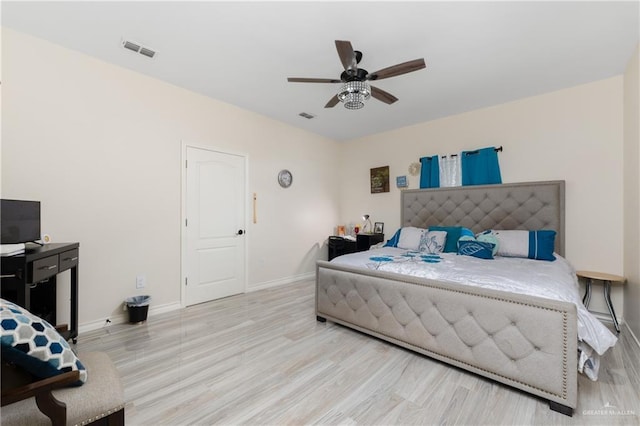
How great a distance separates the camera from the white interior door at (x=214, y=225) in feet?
11.6

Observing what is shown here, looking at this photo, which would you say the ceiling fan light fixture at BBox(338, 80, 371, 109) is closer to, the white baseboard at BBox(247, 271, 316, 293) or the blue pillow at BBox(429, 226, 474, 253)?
the blue pillow at BBox(429, 226, 474, 253)

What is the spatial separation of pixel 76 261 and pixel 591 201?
535 cm

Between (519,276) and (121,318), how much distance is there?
12.5 ft

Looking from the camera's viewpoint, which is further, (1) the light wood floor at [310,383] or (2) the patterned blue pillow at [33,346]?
(1) the light wood floor at [310,383]

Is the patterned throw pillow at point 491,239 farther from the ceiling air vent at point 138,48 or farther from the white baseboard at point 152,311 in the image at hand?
the ceiling air vent at point 138,48

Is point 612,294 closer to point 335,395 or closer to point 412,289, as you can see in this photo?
point 412,289

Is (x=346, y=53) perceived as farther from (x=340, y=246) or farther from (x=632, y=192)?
(x=340, y=246)

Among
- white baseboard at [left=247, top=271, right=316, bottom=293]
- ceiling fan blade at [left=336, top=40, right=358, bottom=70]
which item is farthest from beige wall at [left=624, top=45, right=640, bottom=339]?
white baseboard at [left=247, top=271, right=316, bottom=293]

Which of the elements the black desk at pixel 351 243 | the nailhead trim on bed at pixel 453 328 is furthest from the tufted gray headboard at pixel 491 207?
the nailhead trim on bed at pixel 453 328

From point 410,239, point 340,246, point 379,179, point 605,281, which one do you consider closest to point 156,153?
point 340,246

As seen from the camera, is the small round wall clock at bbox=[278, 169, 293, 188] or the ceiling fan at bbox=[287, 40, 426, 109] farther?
the small round wall clock at bbox=[278, 169, 293, 188]

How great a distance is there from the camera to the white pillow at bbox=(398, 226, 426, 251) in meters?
3.67

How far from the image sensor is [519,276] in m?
2.08

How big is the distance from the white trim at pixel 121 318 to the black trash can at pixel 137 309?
105 mm
